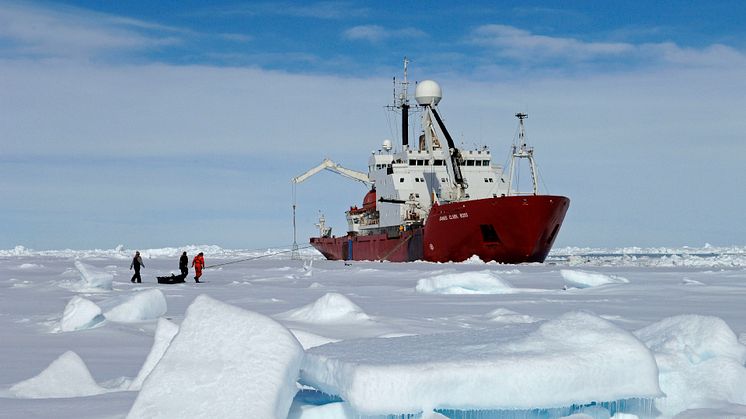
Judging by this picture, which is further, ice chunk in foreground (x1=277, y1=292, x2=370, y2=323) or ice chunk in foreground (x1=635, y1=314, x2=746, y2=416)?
ice chunk in foreground (x1=277, y1=292, x2=370, y2=323)

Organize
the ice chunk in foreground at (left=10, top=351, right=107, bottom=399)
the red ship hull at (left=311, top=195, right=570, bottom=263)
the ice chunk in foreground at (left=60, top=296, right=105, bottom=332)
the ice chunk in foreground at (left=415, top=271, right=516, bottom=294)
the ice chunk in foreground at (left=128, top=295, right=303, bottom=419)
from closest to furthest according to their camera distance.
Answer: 1. the ice chunk in foreground at (left=128, top=295, right=303, bottom=419)
2. the ice chunk in foreground at (left=10, top=351, right=107, bottom=399)
3. the ice chunk in foreground at (left=60, top=296, right=105, bottom=332)
4. the ice chunk in foreground at (left=415, top=271, right=516, bottom=294)
5. the red ship hull at (left=311, top=195, right=570, bottom=263)

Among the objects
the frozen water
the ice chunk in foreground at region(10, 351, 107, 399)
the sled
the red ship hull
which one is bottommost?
the sled

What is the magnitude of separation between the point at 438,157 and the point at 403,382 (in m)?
36.4

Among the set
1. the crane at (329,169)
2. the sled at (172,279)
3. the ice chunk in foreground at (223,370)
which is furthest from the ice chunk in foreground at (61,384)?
the crane at (329,169)

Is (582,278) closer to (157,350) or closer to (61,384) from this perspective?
(157,350)

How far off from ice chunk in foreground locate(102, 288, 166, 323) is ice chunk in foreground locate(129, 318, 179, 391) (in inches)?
148

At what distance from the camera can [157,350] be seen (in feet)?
16.9

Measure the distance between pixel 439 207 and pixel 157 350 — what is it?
27322mm

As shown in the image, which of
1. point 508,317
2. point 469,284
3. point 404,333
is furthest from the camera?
point 469,284

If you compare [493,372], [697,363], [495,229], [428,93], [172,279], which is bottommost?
[172,279]

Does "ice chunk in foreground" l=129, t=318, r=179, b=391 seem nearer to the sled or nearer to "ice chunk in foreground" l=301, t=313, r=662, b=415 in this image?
"ice chunk in foreground" l=301, t=313, r=662, b=415

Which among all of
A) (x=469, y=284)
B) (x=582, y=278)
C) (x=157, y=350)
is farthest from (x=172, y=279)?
(x=157, y=350)

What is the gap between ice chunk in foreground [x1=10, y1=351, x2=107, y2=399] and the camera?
189 inches

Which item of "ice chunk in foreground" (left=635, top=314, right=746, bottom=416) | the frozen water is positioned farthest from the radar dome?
"ice chunk in foreground" (left=635, top=314, right=746, bottom=416)
